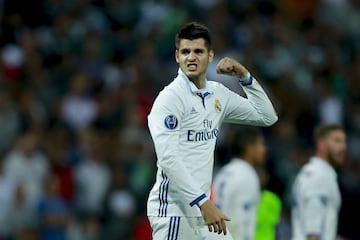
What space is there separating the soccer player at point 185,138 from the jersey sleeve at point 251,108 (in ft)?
0.99

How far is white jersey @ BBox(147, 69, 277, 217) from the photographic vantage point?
8180 mm

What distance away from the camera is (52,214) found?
48.4 feet

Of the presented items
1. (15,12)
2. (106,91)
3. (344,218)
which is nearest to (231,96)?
(344,218)

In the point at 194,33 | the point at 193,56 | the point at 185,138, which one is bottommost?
the point at 185,138

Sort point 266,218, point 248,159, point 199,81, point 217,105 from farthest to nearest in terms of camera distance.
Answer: point 266,218, point 248,159, point 217,105, point 199,81

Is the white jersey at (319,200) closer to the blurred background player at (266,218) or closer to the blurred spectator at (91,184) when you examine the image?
the blurred background player at (266,218)

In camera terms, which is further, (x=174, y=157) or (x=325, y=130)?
(x=325, y=130)

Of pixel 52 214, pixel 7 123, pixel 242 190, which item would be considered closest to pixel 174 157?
pixel 242 190

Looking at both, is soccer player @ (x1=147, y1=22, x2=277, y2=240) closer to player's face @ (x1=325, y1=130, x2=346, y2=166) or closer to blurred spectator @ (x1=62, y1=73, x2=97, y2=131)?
player's face @ (x1=325, y1=130, x2=346, y2=166)

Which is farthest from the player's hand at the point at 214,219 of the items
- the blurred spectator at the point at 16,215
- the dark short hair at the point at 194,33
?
the blurred spectator at the point at 16,215

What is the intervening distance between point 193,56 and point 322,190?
2.61 metres

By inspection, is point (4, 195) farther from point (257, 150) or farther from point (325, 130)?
point (325, 130)

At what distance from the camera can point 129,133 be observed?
1602 cm

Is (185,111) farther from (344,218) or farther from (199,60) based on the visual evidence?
(344,218)
